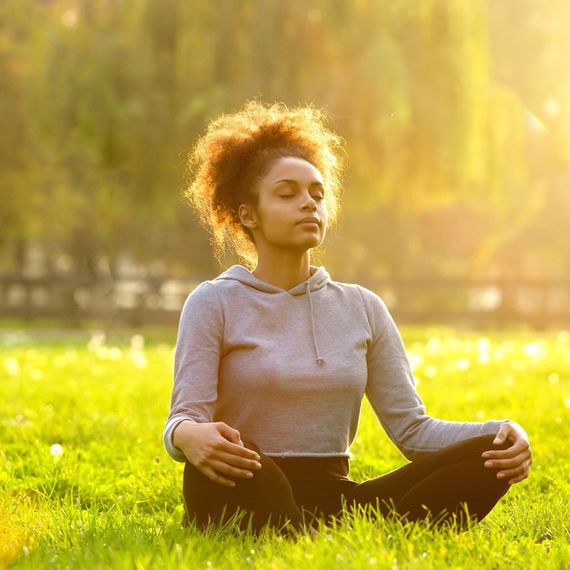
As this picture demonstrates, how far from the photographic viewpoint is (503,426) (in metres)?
3.34

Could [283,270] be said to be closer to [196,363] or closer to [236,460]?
[196,363]

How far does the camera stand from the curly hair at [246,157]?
12.4ft

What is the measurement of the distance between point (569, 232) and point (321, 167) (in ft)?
105

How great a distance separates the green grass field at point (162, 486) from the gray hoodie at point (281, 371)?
337 mm

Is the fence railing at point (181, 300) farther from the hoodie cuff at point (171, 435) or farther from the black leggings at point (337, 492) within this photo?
the hoodie cuff at point (171, 435)

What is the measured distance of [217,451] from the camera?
315 centimetres

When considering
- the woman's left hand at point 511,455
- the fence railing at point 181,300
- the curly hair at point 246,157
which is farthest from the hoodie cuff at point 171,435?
the fence railing at point 181,300

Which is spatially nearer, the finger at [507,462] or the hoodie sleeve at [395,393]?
the finger at [507,462]

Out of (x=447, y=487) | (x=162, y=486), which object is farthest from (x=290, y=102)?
(x=447, y=487)

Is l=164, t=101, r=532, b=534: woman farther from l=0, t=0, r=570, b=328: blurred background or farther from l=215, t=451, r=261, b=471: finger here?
l=0, t=0, r=570, b=328: blurred background

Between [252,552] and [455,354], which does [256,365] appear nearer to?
[252,552]

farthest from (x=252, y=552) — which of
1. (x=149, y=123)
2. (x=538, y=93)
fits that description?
(x=538, y=93)

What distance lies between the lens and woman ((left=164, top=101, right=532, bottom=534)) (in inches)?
132

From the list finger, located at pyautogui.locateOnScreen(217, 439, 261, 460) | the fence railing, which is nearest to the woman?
finger, located at pyautogui.locateOnScreen(217, 439, 261, 460)
